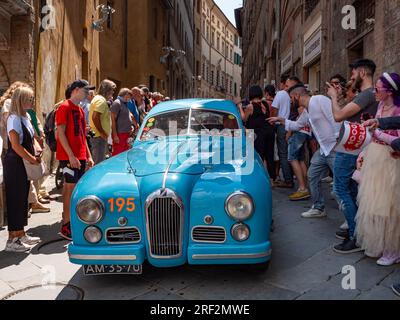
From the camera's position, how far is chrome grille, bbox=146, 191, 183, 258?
3.34 metres

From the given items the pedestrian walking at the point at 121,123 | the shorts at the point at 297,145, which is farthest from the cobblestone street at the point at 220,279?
the pedestrian walking at the point at 121,123

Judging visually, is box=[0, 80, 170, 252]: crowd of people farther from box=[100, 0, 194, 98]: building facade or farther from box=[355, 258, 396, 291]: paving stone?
box=[100, 0, 194, 98]: building facade

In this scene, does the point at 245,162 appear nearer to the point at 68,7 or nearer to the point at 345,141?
the point at 345,141

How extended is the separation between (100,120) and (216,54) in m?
49.9

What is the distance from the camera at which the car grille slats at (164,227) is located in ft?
11.0

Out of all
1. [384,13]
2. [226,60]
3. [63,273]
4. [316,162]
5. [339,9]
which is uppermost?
[226,60]

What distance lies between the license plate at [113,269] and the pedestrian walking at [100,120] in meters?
3.51

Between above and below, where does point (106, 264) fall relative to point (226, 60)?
below

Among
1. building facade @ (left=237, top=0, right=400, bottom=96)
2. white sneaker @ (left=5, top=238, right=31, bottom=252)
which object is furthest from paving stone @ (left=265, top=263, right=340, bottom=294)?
building facade @ (left=237, top=0, right=400, bottom=96)

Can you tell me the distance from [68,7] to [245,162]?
945cm

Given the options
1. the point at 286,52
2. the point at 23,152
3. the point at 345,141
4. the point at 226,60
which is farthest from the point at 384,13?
the point at 226,60

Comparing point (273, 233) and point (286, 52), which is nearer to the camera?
point (273, 233)

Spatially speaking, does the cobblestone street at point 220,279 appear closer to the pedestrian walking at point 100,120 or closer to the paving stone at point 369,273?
the paving stone at point 369,273

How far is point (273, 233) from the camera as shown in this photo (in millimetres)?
4906
